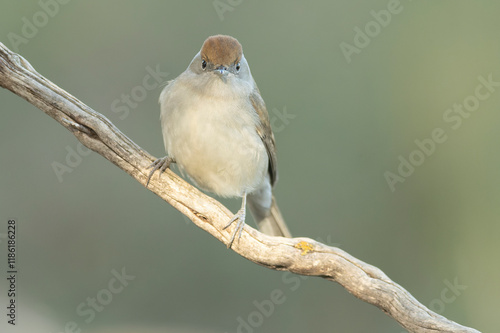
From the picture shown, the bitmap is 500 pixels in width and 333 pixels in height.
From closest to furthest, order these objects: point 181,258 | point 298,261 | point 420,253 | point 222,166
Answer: point 298,261 → point 222,166 → point 181,258 → point 420,253

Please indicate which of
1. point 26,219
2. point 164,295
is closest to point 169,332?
point 164,295

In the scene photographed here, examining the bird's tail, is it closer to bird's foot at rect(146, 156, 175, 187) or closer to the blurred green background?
bird's foot at rect(146, 156, 175, 187)

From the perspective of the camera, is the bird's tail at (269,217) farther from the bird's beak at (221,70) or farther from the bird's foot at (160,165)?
the bird's beak at (221,70)

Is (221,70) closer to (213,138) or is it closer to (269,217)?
(213,138)

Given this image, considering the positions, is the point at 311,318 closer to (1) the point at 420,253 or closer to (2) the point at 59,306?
(1) the point at 420,253

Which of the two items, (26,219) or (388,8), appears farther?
(388,8)

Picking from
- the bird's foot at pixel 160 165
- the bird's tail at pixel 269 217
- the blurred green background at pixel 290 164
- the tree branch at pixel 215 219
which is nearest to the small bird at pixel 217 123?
the bird's foot at pixel 160 165

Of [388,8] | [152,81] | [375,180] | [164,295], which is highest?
[388,8]

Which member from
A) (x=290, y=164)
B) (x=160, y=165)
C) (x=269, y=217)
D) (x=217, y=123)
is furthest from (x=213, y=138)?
(x=290, y=164)
